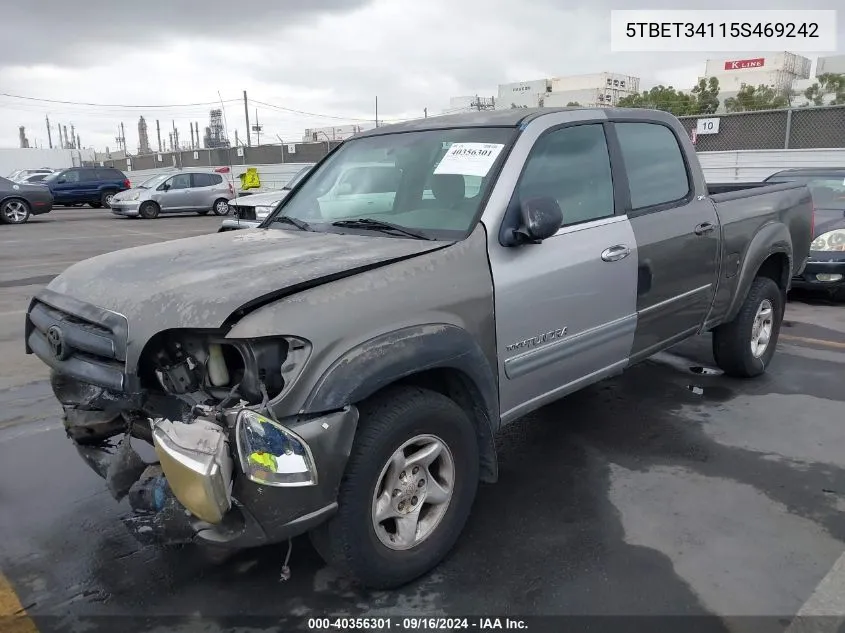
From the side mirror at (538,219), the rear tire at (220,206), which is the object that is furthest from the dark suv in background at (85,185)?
the side mirror at (538,219)

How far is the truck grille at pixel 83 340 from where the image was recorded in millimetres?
2449

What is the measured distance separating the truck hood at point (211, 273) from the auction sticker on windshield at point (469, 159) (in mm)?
513

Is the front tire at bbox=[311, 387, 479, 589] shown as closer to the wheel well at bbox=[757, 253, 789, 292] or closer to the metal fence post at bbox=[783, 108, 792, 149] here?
the wheel well at bbox=[757, 253, 789, 292]

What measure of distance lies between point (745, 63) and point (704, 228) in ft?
242

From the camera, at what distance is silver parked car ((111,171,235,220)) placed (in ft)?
69.3

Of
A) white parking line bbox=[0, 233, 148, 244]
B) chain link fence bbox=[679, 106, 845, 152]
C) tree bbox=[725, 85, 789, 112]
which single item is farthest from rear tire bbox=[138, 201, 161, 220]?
tree bbox=[725, 85, 789, 112]

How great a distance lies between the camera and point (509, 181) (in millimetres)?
3154

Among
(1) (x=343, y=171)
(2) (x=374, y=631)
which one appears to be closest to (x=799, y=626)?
(2) (x=374, y=631)

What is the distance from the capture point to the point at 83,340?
2.60 m

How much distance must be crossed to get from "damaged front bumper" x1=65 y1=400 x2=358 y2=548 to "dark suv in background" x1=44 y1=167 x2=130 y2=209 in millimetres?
26104

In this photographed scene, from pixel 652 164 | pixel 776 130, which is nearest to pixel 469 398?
pixel 652 164

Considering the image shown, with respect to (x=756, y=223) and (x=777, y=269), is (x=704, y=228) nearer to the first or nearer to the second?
(x=756, y=223)

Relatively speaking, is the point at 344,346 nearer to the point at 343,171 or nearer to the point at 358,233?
the point at 358,233

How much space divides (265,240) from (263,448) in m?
1.42
